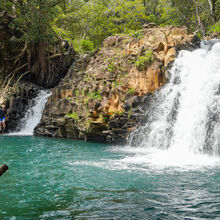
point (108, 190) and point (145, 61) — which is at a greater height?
point (145, 61)

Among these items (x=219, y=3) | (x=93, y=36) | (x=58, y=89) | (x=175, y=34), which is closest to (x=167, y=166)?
(x=175, y=34)

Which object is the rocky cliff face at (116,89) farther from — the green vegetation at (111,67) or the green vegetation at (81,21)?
the green vegetation at (81,21)

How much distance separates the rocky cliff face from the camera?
1384 centimetres

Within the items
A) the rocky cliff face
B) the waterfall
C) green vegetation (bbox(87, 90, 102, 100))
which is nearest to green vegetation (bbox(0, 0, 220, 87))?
the rocky cliff face

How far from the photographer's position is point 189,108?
12359 millimetres

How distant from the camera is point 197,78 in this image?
13352mm

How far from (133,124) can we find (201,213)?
9531 millimetres

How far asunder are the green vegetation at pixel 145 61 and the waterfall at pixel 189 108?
4.58 feet

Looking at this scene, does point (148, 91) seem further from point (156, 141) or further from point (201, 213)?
point (201, 213)

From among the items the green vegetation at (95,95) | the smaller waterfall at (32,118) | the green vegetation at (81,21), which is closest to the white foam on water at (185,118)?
the green vegetation at (81,21)

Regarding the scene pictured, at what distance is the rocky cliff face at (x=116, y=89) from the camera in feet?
45.4

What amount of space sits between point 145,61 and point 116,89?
2.27 meters

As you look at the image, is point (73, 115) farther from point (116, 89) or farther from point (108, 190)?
point (108, 190)

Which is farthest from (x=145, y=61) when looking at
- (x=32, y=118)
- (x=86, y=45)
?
(x=86, y=45)
